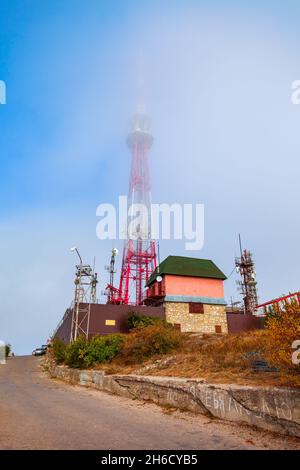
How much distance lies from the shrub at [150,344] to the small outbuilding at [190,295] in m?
13.8

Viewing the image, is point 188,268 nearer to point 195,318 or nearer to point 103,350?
point 195,318

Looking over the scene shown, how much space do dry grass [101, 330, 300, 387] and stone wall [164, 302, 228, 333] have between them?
14.5m

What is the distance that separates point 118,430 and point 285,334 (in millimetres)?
3581

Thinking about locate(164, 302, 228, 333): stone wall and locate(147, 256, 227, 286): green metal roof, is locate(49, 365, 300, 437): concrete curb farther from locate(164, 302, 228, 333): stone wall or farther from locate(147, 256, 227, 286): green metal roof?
locate(147, 256, 227, 286): green metal roof

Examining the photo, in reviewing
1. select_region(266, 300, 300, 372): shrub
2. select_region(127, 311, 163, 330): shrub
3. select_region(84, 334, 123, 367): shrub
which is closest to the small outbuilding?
select_region(127, 311, 163, 330): shrub

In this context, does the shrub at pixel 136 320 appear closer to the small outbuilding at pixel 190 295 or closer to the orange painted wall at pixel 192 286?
the small outbuilding at pixel 190 295

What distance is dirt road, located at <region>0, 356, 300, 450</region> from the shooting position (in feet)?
15.6

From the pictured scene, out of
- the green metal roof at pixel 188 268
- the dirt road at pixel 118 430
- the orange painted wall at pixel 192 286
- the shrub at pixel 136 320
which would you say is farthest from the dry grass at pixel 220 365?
the green metal roof at pixel 188 268

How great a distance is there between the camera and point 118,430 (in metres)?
5.68

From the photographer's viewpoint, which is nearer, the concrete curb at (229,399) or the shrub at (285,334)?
the concrete curb at (229,399)

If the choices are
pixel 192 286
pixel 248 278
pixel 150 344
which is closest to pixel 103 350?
pixel 150 344

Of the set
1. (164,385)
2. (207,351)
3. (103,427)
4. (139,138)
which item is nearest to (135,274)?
(139,138)

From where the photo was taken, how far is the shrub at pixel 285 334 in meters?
5.40
